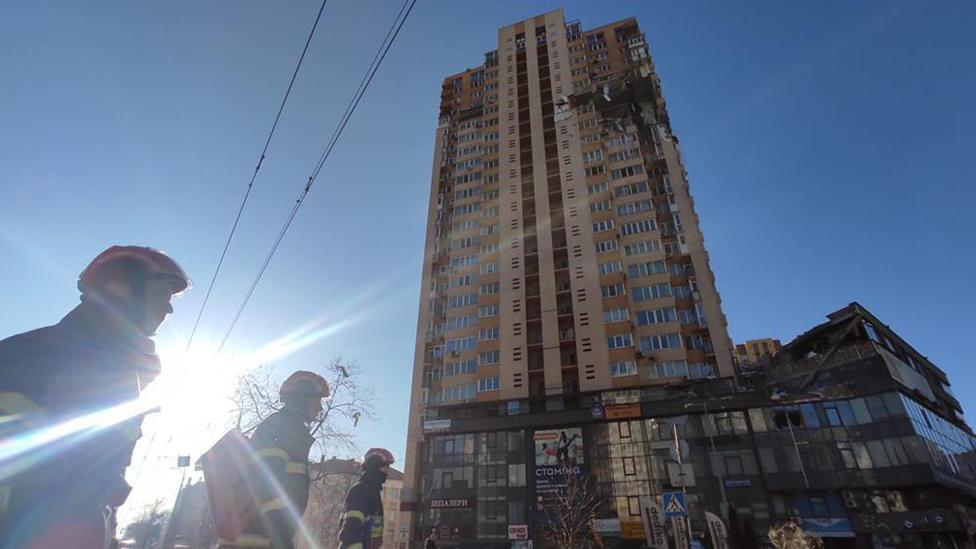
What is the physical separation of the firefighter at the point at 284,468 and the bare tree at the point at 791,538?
2861 centimetres

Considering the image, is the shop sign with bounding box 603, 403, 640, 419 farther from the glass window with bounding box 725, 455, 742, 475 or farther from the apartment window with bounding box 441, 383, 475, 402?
the apartment window with bounding box 441, 383, 475, 402

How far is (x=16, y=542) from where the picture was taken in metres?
1.62

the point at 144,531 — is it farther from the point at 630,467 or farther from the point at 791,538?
the point at 791,538

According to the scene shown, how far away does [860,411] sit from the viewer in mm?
32312

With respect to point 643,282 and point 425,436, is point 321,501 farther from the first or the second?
point 643,282

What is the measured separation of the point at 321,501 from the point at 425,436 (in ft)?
36.2

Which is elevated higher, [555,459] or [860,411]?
[860,411]

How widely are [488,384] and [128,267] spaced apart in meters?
41.0

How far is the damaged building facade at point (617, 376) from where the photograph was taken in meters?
31.0

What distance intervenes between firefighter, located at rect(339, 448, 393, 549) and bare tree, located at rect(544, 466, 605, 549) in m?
29.8

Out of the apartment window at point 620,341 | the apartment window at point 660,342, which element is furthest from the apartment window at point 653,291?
the apartment window at point 620,341

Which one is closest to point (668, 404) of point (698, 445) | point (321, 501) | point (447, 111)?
point (698, 445)

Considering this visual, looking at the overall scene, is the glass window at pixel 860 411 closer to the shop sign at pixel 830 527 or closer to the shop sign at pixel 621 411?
the shop sign at pixel 830 527

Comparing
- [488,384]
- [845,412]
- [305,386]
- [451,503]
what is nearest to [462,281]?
[488,384]
